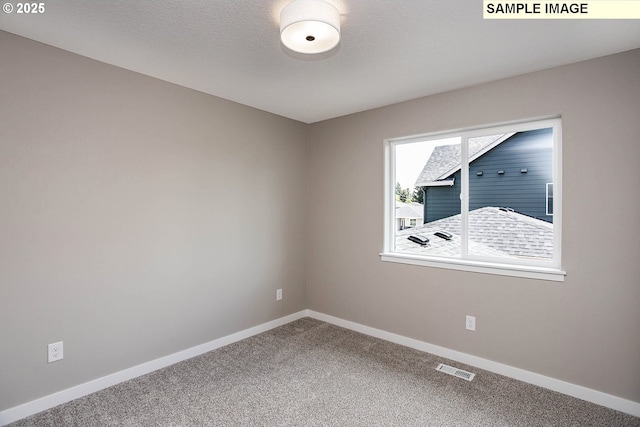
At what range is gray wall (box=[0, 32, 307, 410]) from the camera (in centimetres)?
213

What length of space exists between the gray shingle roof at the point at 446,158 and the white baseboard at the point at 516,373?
1567 millimetres

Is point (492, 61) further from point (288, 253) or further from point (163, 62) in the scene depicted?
point (288, 253)

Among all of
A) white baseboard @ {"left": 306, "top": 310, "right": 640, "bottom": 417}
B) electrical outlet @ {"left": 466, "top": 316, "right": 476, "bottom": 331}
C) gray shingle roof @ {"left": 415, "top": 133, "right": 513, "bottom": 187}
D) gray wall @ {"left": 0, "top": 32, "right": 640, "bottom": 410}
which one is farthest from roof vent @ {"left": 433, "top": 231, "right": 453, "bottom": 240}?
white baseboard @ {"left": 306, "top": 310, "right": 640, "bottom": 417}

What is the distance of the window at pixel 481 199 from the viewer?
8.70 ft

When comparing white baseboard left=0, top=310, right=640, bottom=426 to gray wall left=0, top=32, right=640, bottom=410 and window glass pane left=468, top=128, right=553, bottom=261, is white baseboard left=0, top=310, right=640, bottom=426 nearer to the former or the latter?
gray wall left=0, top=32, right=640, bottom=410

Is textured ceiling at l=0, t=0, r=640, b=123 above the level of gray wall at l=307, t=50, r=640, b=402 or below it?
above

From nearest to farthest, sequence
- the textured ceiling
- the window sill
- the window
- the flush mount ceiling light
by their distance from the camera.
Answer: the flush mount ceiling light < the textured ceiling < the window sill < the window

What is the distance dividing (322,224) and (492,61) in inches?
93.3

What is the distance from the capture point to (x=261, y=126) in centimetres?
361

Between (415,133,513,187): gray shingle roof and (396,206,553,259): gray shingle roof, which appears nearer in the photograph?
(396,206,553,259): gray shingle roof

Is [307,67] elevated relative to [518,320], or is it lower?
elevated

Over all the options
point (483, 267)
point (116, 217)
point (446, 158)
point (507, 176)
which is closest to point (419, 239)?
point (483, 267)

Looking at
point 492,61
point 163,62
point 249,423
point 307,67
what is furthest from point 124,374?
point 492,61

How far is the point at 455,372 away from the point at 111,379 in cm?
268
